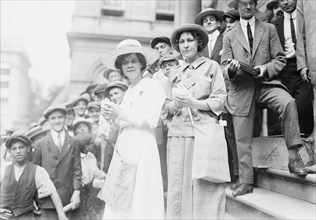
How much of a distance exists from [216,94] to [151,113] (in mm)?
533

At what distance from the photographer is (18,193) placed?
367 centimetres

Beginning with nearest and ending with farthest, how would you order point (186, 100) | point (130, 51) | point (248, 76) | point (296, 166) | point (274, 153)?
point (186, 100) < point (130, 51) < point (296, 166) < point (248, 76) < point (274, 153)

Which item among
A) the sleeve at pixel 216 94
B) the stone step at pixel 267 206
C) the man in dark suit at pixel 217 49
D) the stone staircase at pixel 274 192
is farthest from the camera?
the man in dark suit at pixel 217 49

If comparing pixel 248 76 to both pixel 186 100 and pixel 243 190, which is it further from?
pixel 186 100

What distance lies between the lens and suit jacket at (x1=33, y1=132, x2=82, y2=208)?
393 centimetres

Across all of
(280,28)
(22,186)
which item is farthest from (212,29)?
(22,186)

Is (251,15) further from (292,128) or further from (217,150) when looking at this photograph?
(217,150)

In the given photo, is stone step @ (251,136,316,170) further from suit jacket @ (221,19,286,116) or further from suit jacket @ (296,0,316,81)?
suit jacket @ (296,0,316,81)

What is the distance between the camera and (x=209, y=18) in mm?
4422

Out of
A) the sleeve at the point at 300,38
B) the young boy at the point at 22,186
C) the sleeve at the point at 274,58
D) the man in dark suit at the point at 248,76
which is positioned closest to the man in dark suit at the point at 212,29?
the man in dark suit at the point at 248,76

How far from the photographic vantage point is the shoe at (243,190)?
3232 mm

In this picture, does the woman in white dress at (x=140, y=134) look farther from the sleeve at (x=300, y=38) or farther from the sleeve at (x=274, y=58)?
the sleeve at (x=300, y=38)

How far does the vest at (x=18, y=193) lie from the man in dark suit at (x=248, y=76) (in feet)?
7.61

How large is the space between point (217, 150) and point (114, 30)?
14045mm
